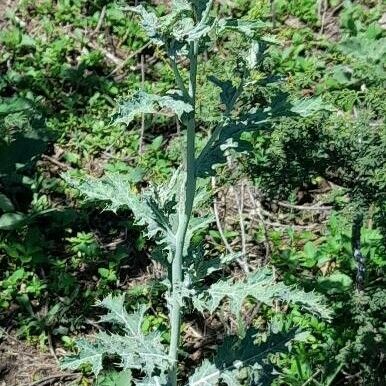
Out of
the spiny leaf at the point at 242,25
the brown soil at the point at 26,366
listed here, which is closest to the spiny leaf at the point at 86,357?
the brown soil at the point at 26,366

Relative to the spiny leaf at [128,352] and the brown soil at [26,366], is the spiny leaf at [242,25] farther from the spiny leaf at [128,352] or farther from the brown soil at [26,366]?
the brown soil at [26,366]

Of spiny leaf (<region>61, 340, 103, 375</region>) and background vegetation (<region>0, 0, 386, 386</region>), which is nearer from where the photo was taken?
spiny leaf (<region>61, 340, 103, 375</region>)

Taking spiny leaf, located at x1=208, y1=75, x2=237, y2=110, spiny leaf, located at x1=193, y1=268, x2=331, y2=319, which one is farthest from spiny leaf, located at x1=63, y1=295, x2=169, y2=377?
spiny leaf, located at x1=208, y1=75, x2=237, y2=110

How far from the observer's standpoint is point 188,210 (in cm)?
262

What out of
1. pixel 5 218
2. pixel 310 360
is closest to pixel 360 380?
pixel 310 360

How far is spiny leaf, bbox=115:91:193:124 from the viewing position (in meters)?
2.27

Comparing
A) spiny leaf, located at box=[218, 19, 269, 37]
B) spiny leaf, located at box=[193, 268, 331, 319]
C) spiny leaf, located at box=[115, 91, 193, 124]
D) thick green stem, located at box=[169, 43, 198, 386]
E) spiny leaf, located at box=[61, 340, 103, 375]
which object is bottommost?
spiny leaf, located at box=[61, 340, 103, 375]

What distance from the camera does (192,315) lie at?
13.3 feet

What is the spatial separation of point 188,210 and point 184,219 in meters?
0.06

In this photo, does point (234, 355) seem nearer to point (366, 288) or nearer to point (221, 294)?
point (221, 294)

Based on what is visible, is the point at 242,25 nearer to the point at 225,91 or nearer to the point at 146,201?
the point at 225,91

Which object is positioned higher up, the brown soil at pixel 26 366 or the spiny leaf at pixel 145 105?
the spiny leaf at pixel 145 105

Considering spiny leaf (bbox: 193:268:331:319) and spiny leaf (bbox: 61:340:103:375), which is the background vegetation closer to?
spiny leaf (bbox: 193:268:331:319)

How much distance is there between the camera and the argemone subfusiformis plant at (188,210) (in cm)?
223
